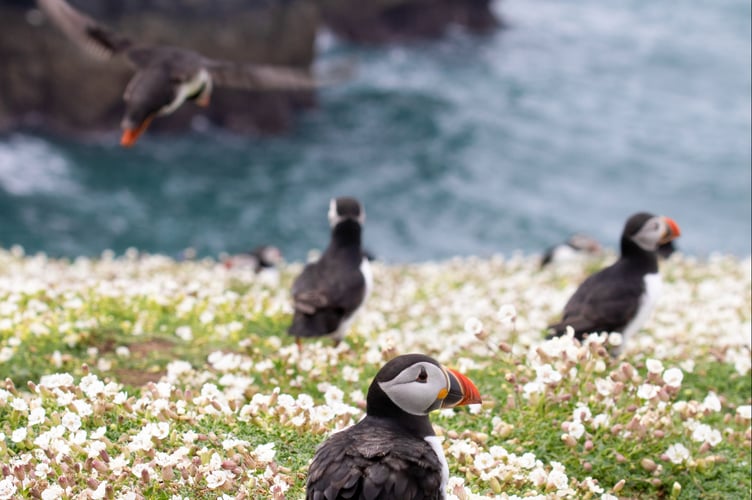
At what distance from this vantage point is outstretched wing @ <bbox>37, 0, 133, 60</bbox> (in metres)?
9.25

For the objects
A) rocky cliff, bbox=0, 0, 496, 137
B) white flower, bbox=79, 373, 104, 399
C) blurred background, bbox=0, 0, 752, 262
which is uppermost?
white flower, bbox=79, 373, 104, 399

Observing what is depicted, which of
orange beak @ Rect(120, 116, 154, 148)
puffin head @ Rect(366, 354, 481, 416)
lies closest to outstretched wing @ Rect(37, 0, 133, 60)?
orange beak @ Rect(120, 116, 154, 148)

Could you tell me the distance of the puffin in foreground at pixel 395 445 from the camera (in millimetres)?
4324

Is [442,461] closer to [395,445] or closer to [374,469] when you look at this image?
[395,445]

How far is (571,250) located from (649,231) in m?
9.17

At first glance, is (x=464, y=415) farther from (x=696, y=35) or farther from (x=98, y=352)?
(x=696, y=35)

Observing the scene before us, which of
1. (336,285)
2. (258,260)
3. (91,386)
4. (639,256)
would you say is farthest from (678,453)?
(258,260)

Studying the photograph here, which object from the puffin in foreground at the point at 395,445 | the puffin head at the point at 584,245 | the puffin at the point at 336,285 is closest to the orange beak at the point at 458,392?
the puffin in foreground at the point at 395,445

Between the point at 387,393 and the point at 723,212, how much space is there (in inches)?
1565

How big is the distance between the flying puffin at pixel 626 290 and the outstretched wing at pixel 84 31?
16.9 ft

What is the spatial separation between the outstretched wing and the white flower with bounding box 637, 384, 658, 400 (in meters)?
6.04

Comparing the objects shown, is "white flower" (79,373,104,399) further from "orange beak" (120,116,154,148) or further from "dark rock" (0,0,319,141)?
"dark rock" (0,0,319,141)

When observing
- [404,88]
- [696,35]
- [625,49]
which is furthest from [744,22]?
[404,88]

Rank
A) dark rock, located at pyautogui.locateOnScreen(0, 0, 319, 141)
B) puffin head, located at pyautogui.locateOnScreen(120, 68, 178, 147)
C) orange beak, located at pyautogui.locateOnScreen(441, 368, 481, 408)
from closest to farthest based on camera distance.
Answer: orange beak, located at pyautogui.locateOnScreen(441, 368, 481, 408)
puffin head, located at pyautogui.locateOnScreen(120, 68, 178, 147)
dark rock, located at pyautogui.locateOnScreen(0, 0, 319, 141)
